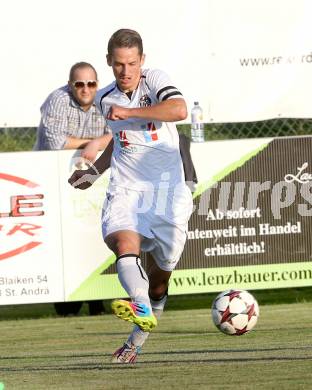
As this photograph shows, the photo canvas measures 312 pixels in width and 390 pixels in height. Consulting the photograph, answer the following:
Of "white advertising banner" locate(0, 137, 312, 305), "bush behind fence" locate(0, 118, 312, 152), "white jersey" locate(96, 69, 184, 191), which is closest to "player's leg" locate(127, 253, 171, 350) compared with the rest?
"white jersey" locate(96, 69, 184, 191)

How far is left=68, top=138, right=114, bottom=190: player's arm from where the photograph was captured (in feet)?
25.4

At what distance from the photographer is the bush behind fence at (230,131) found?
13438 millimetres

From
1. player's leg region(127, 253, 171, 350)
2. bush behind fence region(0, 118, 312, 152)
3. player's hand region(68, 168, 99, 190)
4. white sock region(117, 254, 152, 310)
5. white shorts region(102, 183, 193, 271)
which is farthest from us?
bush behind fence region(0, 118, 312, 152)

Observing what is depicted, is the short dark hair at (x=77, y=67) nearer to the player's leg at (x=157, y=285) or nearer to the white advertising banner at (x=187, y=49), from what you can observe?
the white advertising banner at (x=187, y=49)

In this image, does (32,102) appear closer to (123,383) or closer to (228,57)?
(228,57)

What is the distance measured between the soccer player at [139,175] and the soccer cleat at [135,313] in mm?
327

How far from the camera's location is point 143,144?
299 inches

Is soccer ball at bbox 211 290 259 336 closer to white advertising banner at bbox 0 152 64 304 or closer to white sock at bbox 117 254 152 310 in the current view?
white sock at bbox 117 254 152 310

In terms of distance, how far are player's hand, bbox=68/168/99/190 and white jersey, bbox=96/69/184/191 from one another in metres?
0.20

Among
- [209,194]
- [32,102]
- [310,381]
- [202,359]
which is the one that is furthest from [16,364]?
[32,102]

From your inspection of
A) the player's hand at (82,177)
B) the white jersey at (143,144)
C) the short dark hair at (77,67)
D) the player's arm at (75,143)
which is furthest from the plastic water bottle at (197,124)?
the white jersey at (143,144)

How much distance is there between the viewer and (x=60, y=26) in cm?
1282

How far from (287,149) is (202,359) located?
4890mm

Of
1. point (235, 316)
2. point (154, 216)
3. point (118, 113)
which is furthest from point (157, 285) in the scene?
point (118, 113)
